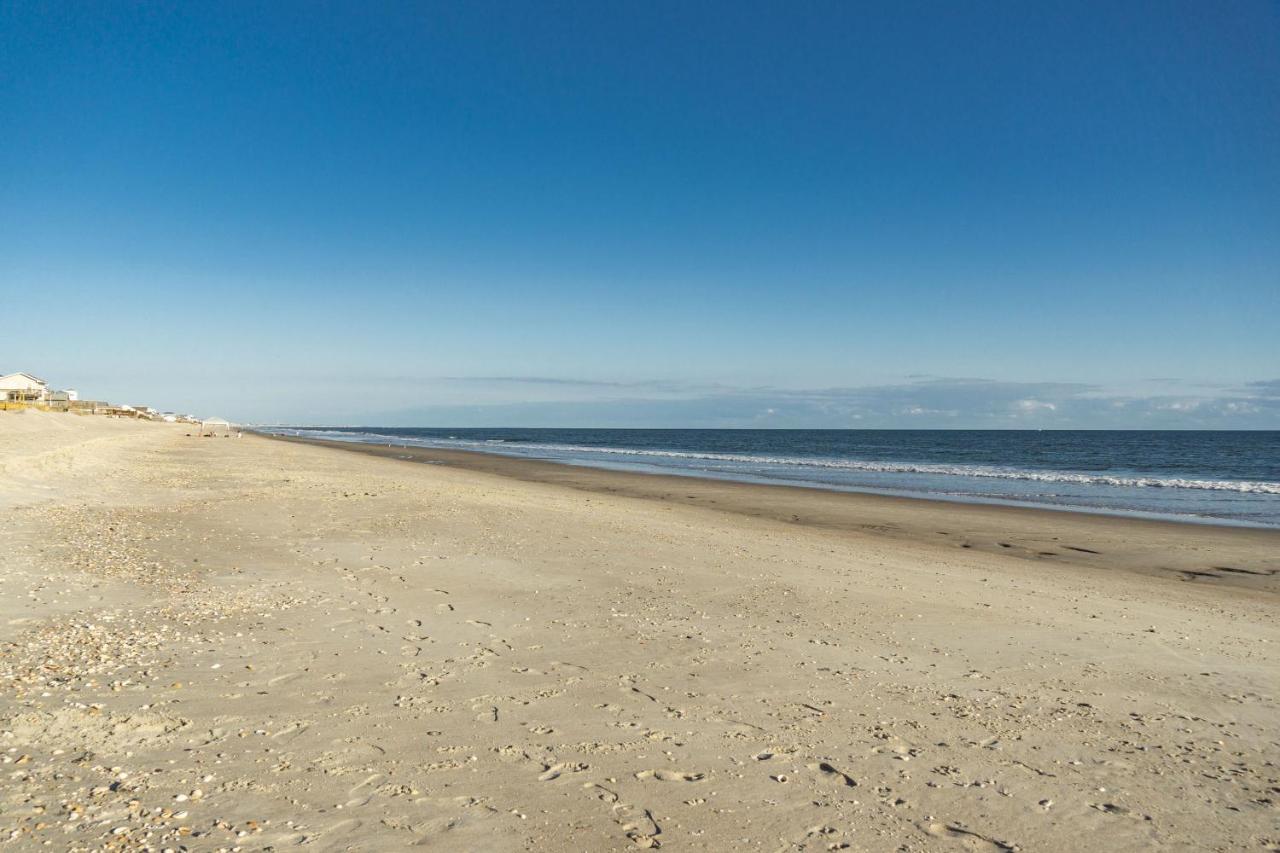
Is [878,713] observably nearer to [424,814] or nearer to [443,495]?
[424,814]

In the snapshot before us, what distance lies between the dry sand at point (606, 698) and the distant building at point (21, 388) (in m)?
75.6

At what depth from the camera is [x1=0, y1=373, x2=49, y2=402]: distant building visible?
2746 inches

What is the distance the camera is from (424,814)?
4.14 m

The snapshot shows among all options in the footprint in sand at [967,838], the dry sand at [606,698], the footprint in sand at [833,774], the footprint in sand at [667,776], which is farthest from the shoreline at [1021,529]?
the footprint in sand at [667,776]

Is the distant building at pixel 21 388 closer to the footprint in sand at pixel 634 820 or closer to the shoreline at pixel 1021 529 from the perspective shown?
the shoreline at pixel 1021 529

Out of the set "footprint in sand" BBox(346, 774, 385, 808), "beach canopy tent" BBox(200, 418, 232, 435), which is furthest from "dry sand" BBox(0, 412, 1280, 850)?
"beach canopy tent" BBox(200, 418, 232, 435)

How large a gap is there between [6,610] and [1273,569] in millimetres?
20207

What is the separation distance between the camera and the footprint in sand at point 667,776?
15.3ft

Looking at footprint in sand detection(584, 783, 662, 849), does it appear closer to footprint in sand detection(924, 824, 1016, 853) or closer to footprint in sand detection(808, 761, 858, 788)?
footprint in sand detection(808, 761, 858, 788)

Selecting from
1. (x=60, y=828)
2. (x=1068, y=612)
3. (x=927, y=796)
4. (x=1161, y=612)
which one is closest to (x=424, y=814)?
(x=60, y=828)

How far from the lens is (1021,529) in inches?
776

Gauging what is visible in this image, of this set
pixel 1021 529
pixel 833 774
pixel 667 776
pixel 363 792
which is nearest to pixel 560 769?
pixel 667 776

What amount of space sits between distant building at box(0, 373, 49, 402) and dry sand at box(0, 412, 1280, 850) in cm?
7556

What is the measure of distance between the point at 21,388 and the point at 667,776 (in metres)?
89.8
